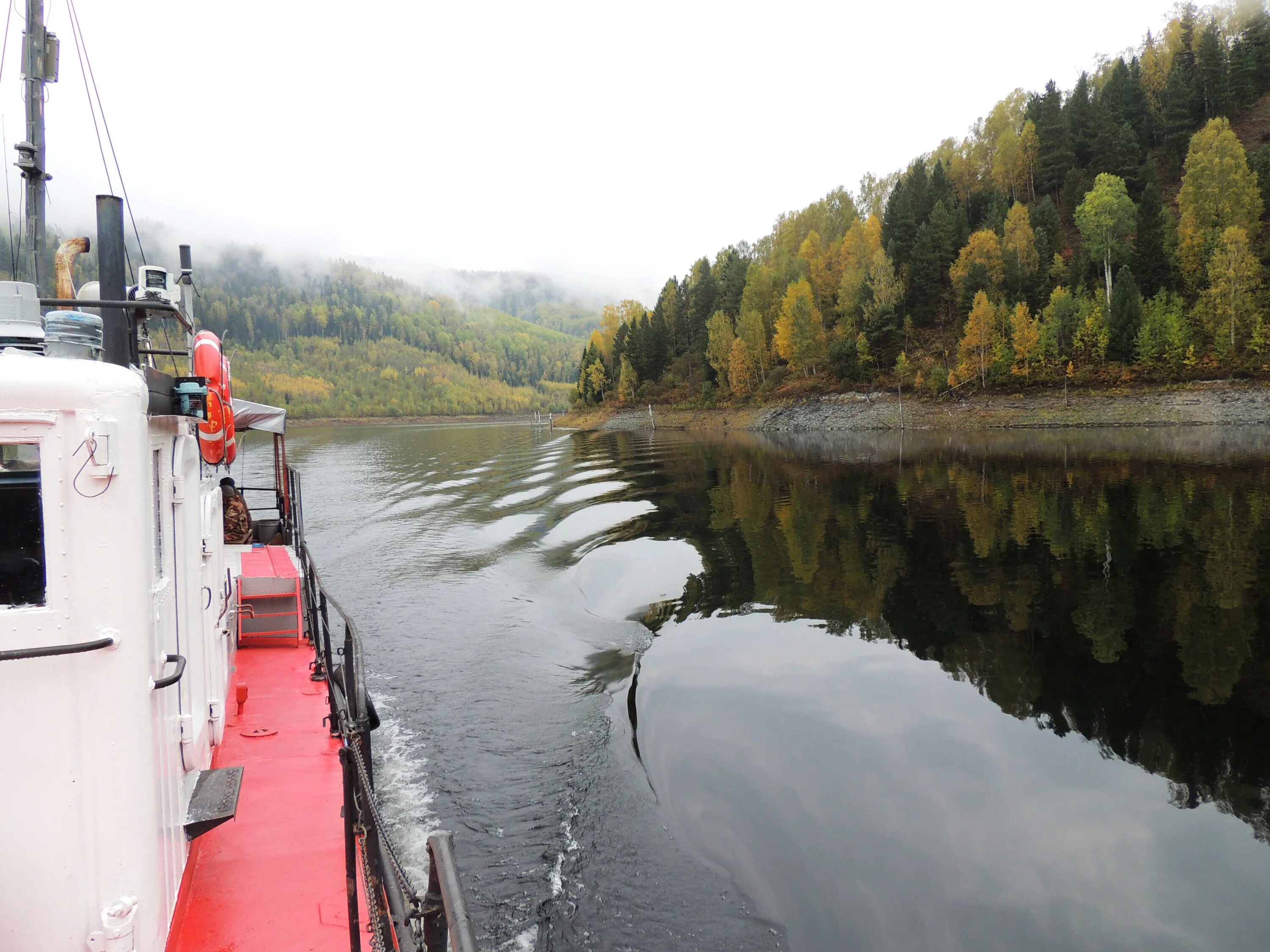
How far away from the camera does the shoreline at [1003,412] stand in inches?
2025

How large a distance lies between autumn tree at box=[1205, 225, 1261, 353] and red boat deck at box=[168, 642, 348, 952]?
231ft

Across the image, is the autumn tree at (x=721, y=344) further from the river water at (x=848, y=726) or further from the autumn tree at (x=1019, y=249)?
the river water at (x=848, y=726)

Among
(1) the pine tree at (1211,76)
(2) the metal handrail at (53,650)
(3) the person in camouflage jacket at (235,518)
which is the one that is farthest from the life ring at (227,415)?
(1) the pine tree at (1211,76)

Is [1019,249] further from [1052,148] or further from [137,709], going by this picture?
[137,709]

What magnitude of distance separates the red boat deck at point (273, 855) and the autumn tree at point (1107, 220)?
79.3 meters

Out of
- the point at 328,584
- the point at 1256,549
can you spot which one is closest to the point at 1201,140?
the point at 1256,549

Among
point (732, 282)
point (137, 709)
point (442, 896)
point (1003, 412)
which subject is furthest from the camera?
point (732, 282)

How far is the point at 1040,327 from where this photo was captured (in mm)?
65250

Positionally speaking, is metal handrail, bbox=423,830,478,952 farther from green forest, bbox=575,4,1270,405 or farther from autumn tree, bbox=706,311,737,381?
autumn tree, bbox=706,311,737,381

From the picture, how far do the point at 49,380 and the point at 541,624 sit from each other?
13808mm

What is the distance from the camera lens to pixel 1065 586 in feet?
53.9

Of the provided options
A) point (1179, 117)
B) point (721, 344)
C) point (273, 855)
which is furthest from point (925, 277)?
point (273, 855)

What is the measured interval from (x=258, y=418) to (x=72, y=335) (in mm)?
11585

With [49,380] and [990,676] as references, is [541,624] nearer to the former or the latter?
[990,676]
